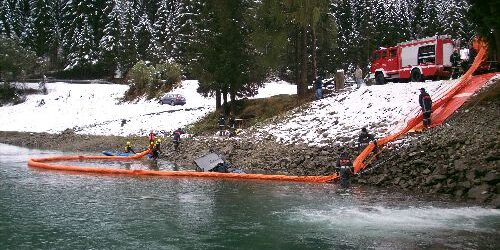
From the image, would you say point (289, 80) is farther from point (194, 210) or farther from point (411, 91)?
point (194, 210)

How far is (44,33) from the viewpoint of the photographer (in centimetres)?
7775

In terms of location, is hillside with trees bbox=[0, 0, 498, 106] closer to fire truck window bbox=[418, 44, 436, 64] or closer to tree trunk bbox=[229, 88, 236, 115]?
tree trunk bbox=[229, 88, 236, 115]

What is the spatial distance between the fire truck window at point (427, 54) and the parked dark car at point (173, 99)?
28.5 metres

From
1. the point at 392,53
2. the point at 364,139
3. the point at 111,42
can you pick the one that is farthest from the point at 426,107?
the point at 111,42

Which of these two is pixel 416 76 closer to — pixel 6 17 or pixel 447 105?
pixel 447 105

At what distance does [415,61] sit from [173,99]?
2886 centimetres

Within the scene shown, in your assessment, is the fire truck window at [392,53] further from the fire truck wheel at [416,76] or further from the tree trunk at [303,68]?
the tree trunk at [303,68]

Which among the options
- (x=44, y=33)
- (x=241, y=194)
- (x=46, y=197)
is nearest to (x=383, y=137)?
(x=241, y=194)

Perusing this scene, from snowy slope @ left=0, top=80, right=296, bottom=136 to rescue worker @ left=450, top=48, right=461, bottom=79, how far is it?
20934 mm

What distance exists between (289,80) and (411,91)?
33941 mm

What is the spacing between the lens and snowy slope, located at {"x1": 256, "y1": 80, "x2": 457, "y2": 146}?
→ 80.0 ft

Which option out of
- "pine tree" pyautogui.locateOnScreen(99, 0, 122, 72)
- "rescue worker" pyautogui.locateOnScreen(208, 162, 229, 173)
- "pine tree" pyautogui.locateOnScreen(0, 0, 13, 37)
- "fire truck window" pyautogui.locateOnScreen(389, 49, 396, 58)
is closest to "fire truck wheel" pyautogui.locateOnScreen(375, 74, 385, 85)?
"fire truck window" pyautogui.locateOnScreen(389, 49, 396, 58)

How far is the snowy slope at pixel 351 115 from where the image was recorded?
24375 mm

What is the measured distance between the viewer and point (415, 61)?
29.6 m
